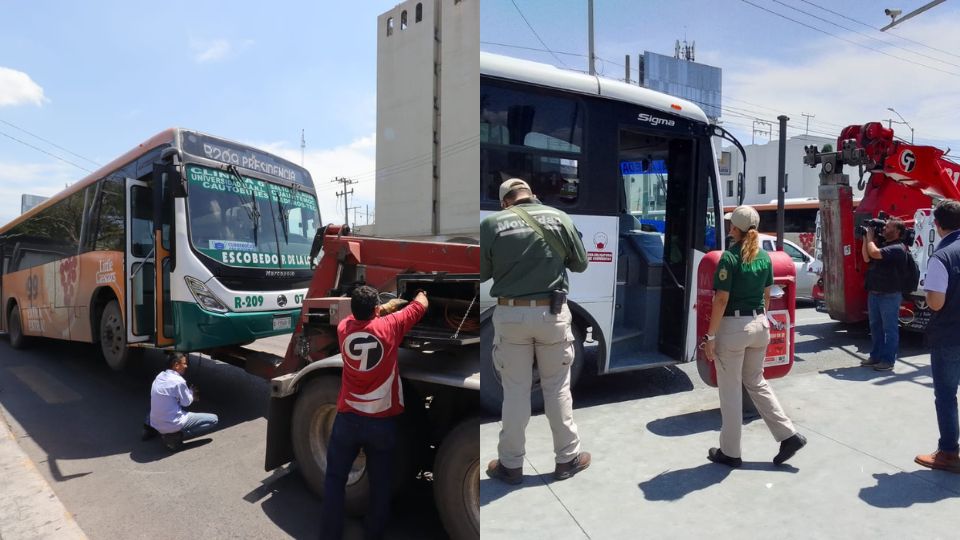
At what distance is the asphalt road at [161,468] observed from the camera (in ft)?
11.0

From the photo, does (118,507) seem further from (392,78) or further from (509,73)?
(509,73)

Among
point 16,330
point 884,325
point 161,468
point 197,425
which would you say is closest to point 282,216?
point 197,425

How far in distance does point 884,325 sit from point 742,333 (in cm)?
341

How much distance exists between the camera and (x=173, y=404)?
4793 millimetres

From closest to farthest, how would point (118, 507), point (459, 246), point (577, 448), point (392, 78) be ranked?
point (392, 78) → point (577, 448) → point (459, 246) → point (118, 507)

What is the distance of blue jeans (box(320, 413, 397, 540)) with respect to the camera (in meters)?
2.62

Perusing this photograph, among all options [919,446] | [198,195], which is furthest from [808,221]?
[198,195]

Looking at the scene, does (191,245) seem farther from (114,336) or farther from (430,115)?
(430,115)

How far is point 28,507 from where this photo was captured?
3699mm

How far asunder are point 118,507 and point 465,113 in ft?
11.8

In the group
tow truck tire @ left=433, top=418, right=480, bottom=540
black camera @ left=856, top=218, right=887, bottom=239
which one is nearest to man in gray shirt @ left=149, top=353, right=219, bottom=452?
tow truck tire @ left=433, top=418, right=480, bottom=540

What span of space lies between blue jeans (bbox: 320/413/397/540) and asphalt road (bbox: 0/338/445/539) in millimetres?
194

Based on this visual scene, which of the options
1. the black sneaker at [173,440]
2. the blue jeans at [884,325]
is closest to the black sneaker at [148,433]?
the black sneaker at [173,440]

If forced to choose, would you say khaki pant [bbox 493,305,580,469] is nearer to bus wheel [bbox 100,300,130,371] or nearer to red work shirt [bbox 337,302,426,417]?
red work shirt [bbox 337,302,426,417]
